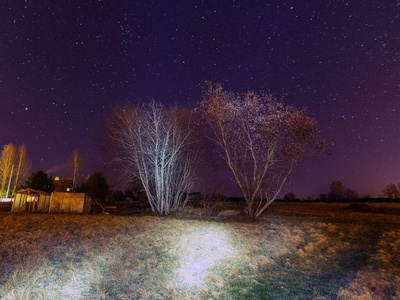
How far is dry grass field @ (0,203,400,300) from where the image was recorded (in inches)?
231

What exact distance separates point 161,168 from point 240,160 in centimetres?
633

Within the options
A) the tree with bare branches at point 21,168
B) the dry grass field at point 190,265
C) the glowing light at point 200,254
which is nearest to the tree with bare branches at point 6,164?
the tree with bare branches at point 21,168

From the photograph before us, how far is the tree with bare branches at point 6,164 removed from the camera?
43006 mm

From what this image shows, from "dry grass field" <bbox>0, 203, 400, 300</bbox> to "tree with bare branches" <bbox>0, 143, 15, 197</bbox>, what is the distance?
41.6 meters

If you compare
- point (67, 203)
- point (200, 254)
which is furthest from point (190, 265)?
point (67, 203)

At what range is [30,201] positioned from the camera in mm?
23734

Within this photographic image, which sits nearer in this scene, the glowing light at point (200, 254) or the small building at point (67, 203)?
the glowing light at point (200, 254)

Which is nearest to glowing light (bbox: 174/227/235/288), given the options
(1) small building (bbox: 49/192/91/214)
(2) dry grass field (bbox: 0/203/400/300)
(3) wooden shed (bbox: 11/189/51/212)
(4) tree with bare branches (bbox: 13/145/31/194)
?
(2) dry grass field (bbox: 0/203/400/300)

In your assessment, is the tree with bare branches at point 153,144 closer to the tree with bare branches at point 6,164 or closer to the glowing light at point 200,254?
the glowing light at point 200,254

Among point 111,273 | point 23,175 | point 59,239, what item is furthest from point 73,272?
point 23,175

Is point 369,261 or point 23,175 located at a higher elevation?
point 23,175

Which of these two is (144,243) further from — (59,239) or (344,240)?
(344,240)

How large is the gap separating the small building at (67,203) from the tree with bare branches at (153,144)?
496cm

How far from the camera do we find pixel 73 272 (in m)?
6.36
